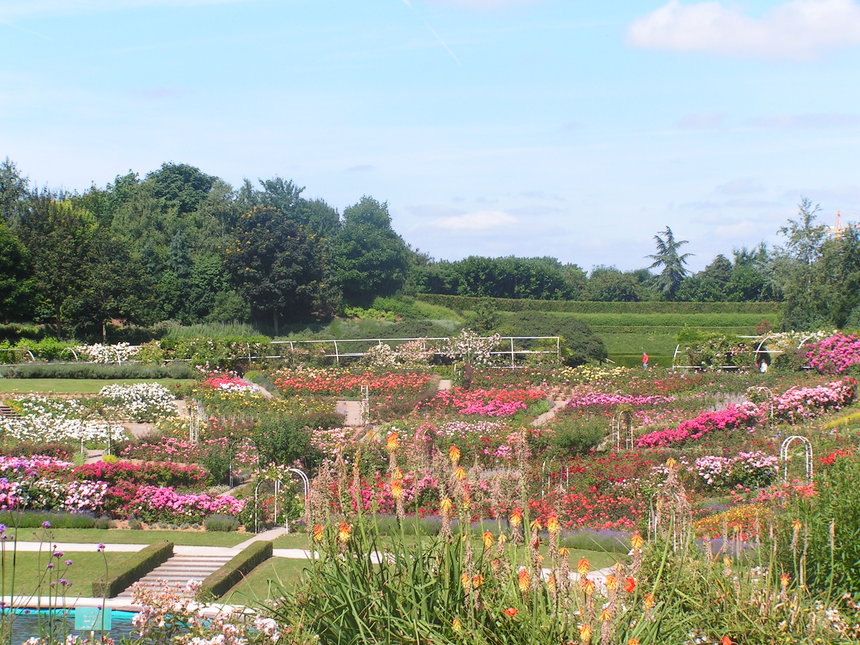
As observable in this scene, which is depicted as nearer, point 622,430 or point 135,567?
point 135,567

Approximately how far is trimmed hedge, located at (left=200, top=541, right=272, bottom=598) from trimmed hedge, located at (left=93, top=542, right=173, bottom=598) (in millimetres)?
760

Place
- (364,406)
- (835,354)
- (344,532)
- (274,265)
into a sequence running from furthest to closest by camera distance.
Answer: (274,265), (835,354), (364,406), (344,532)

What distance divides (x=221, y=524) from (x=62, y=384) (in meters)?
12.2

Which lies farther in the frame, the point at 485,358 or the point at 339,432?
the point at 485,358

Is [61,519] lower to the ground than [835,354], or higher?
lower

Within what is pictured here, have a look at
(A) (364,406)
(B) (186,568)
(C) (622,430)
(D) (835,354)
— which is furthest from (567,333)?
(B) (186,568)

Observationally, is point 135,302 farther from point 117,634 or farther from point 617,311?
point 117,634

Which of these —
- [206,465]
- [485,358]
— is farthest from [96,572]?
[485,358]

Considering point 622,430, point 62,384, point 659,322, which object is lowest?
point 622,430

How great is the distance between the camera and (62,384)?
899 inches

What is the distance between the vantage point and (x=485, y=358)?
26.8m

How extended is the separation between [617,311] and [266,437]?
30.9 metres

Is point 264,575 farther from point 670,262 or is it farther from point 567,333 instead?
point 670,262

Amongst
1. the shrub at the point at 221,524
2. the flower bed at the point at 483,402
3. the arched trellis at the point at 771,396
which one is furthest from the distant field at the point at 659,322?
the shrub at the point at 221,524
